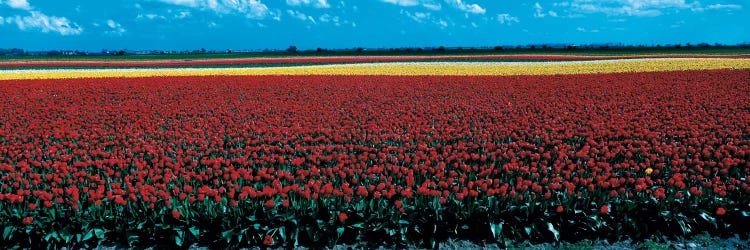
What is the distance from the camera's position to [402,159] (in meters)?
9.13

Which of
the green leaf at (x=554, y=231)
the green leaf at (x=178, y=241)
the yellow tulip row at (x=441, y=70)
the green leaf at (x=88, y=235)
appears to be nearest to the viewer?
the green leaf at (x=178, y=241)

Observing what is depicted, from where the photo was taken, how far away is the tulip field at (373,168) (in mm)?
6492

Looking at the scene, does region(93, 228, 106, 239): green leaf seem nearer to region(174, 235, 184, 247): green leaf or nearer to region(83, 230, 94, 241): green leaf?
region(83, 230, 94, 241): green leaf

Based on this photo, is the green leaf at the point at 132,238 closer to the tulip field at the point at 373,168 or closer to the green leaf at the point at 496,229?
the tulip field at the point at 373,168

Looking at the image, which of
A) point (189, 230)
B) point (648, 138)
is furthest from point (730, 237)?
point (189, 230)

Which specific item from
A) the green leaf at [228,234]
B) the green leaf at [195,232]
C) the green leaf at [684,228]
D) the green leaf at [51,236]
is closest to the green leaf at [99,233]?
the green leaf at [51,236]

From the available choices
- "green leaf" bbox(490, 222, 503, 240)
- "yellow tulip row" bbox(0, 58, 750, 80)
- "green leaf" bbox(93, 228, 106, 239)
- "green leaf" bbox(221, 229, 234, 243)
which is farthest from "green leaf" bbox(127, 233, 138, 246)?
"yellow tulip row" bbox(0, 58, 750, 80)

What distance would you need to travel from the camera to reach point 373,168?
763cm

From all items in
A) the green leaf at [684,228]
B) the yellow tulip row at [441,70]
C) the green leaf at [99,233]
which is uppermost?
the green leaf at [99,233]

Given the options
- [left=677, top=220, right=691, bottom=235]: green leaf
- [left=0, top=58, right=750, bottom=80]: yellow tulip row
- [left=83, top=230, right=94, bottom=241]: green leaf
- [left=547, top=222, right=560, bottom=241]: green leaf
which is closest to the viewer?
[left=83, top=230, right=94, bottom=241]: green leaf

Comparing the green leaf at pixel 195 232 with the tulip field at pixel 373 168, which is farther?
the tulip field at pixel 373 168

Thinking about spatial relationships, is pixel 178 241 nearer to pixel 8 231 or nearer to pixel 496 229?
pixel 8 231

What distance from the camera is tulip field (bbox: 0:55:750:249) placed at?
21.3ft

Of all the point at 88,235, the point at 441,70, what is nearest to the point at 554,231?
the point at 88,235
